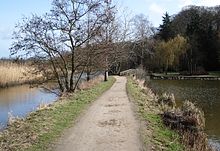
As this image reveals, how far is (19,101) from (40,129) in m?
16.0

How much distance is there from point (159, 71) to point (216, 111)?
5209 centimetres

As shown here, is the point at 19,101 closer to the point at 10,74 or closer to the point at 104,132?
the point at 10,74

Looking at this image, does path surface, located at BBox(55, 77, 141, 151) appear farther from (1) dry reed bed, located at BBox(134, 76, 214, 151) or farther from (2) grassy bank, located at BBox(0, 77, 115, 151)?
(1) dry reed bed, located at BBox(134, 76, 214, 151)

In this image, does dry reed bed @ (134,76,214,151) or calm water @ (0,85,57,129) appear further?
calm water @ (0,85,57,129)

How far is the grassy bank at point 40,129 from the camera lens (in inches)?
398

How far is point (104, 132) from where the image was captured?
1164 centimetres

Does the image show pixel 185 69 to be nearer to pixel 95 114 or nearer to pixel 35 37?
pixel 35 37

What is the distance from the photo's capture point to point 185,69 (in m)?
76.4

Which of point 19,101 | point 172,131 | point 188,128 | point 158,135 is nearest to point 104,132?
point 158,135

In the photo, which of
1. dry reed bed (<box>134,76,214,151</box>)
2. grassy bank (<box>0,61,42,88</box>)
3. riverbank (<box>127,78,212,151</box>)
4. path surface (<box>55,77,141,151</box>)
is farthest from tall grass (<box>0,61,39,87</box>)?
dry reed bed (<box>134,76,214,151</box>)

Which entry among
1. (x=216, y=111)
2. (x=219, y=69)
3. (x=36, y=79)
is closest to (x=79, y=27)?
(x=36, y=79)

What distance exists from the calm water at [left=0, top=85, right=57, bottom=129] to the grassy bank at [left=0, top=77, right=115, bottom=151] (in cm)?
462

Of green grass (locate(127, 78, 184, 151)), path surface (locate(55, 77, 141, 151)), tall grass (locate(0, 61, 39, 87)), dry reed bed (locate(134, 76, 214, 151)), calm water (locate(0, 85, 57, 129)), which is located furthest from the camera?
tall grass (locate(0, 61, 39, 87))

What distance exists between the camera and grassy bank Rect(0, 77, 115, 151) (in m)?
10.1
